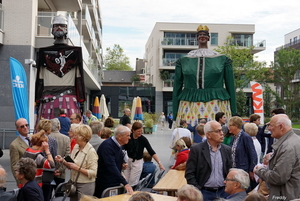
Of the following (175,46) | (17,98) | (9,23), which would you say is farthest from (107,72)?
(17,98)

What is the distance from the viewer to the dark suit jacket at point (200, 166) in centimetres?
526

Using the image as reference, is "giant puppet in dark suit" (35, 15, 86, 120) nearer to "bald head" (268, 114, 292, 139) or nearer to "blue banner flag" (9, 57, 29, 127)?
"blue banner flag" (9, 57, 29, 127)

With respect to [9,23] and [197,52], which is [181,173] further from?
[9,23]

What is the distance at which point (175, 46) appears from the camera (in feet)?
185

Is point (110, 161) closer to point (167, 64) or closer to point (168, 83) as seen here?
point (168, 83)

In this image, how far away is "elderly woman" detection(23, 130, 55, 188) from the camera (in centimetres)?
555

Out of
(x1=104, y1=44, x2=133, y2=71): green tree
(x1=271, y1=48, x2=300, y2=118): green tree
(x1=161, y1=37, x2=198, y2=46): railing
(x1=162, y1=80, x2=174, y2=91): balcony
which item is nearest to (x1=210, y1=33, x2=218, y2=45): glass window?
(x1=161, y1=37, x2=198, y2=46): railing

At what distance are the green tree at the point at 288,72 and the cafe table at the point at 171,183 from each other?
50.5 meters

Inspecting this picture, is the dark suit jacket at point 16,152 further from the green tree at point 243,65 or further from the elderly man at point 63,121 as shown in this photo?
the green tree at point 243,65

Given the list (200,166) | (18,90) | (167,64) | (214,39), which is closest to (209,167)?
(200,166)

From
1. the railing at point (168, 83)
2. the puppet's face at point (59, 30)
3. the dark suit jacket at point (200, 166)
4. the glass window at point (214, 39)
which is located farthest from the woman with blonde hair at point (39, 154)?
the glass window at point (214, 39)

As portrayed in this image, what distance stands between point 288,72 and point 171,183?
2067 inches

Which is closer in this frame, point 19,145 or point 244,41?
point 19,145

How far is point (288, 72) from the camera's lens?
2185 inches
